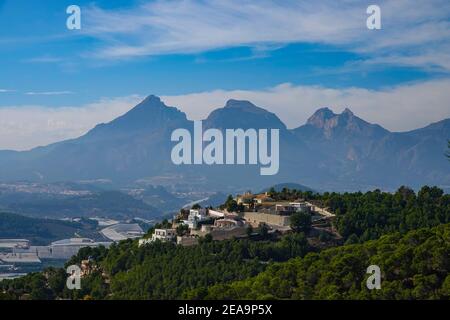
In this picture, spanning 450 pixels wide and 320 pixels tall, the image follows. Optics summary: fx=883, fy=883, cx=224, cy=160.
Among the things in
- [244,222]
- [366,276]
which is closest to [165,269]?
[244,222]

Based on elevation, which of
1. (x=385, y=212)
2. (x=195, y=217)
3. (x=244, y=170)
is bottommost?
(x=195, y=217)

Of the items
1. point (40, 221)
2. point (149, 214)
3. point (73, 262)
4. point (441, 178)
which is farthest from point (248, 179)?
point (73, 262)

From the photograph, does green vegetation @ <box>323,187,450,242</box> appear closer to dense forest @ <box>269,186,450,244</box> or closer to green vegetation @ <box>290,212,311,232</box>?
dense forest @ <box>269,186,450,244</box>

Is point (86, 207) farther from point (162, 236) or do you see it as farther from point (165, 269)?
point (165, 269)

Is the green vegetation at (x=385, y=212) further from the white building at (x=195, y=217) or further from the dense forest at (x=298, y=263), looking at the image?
the white building at (x=195, y=217)
